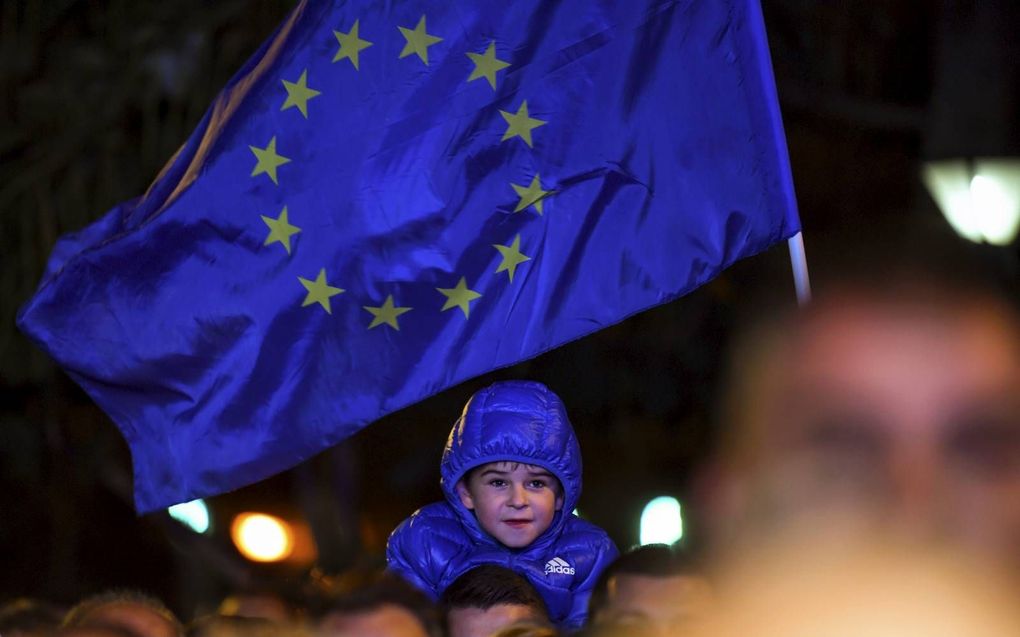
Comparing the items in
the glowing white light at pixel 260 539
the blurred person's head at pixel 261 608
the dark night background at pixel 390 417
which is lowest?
the blurred person's head at pixel 261 608

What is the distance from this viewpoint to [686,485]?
696 cm

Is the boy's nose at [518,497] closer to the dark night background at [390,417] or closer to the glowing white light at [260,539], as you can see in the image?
the dark night background at [390,417]

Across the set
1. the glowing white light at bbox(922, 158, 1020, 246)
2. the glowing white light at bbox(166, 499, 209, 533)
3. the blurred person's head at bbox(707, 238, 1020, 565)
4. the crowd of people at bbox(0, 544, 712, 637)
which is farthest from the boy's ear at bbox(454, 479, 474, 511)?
the glowing white light at bbox(166, 499, 209, 533)

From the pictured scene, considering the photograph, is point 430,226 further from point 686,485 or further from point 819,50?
point 686,485

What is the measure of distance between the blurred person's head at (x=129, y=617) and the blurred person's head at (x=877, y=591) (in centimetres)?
130

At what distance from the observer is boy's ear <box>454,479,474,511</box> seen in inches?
165

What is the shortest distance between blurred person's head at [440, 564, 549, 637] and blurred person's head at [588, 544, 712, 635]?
15 cm

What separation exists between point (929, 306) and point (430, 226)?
2071 millimetres

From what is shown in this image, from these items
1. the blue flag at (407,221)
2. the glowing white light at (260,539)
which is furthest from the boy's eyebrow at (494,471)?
the glowing white light at (260,539)

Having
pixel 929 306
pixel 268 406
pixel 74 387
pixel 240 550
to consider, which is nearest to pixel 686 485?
pixel 240 550

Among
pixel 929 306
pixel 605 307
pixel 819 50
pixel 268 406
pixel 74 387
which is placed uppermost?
pixel 819 50

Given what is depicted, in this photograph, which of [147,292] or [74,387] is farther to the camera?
[74,387]

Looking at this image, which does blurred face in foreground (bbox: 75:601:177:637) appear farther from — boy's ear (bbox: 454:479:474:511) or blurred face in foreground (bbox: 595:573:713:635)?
boy's ear (bbox: 454:479:474:511)

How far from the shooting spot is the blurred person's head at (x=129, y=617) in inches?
112
